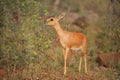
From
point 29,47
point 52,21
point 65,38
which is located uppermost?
point 52,21

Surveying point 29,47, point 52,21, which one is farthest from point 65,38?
point 29,47

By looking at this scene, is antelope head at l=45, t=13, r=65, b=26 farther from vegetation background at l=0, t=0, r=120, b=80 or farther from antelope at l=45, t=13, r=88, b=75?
vegetation background at l=0, t=0, r=120, b=80

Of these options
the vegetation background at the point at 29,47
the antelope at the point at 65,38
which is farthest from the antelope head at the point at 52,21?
the vegetation background at the point at 29,47

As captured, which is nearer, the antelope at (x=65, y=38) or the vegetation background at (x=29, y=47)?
the vegetation background at (x=29, y=47)

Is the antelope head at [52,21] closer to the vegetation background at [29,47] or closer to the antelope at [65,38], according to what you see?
the antelope at [65,38]

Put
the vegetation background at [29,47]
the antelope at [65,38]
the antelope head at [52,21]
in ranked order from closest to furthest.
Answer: the vegetation background at [29,47], the antelope head at [52,21], the antelope at [65,38]

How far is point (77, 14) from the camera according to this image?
68.8 ft

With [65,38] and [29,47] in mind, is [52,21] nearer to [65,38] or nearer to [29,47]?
[65,38]

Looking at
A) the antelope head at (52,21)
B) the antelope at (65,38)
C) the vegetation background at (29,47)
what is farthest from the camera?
the antelope at (65,38)

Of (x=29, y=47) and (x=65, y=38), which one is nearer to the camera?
(x=29, y=47)

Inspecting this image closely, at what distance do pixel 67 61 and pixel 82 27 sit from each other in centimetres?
533

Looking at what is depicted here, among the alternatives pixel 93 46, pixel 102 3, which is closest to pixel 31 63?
pixel 93 46

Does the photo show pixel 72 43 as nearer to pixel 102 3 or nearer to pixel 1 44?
pixel 1 44

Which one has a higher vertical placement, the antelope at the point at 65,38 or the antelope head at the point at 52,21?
the antelope head at the point at 52,21
